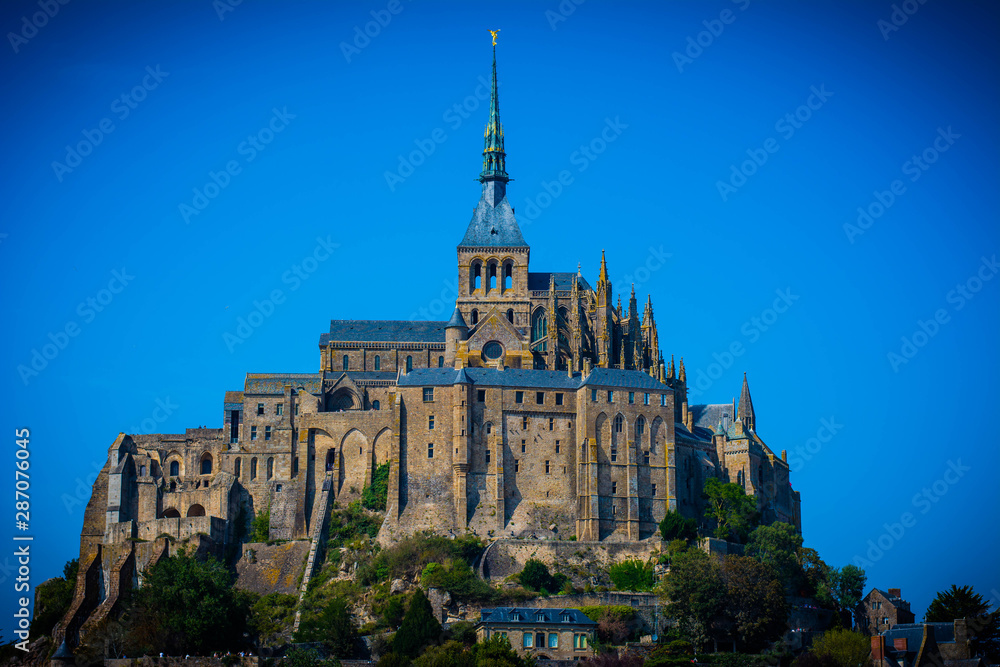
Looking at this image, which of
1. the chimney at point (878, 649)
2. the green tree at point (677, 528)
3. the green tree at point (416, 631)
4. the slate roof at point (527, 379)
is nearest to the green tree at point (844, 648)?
the chimney at point (878, 649)

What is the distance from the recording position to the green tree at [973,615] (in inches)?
3818

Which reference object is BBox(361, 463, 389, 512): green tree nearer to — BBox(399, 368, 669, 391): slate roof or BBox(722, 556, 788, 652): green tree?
BBox(399, 368, 669, 391): slate roof

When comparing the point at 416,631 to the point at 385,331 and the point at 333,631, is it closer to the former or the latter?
the point at 333,631

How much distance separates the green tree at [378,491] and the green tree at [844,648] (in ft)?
102

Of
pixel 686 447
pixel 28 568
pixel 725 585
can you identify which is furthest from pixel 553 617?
pixel 28 568

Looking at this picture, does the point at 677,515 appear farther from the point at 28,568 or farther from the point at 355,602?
the point at 28,568

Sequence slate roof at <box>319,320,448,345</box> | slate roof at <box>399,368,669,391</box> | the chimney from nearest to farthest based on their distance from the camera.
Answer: the chimney < slate roof at <box>399,368,669,391</box> < slate roof at <box>319,320,448,345</box>

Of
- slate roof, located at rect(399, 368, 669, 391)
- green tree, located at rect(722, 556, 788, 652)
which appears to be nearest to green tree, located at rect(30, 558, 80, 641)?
slate roof, located at rect(399, 368, 669, 391)

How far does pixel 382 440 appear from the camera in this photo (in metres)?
113

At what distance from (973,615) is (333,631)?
129 feet

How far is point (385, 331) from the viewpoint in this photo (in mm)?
126062

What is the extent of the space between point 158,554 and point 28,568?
25.8 metres

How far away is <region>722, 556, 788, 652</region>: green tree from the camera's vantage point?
316 ft

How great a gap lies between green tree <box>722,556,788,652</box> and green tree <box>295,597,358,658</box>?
2279 cm
